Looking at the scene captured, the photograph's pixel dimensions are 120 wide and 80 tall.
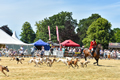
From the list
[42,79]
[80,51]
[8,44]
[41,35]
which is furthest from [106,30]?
[42,79]

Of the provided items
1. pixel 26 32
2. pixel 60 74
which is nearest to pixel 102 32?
pixel 26 32

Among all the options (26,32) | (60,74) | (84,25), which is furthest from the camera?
(26,32)

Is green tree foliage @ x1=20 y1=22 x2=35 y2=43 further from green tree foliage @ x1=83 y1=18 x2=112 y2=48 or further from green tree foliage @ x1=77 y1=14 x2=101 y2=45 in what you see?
green tree foliage @ x1=83 y1=18 x2=112 y2=48

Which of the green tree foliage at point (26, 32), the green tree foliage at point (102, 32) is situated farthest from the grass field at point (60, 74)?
the green tree foliage at point (26, 32)

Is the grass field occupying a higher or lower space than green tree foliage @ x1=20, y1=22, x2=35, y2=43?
lower

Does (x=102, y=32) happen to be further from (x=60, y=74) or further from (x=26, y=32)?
(x=60, y=74)

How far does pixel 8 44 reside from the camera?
4150 cm

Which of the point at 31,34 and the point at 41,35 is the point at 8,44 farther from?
the point at 31,34

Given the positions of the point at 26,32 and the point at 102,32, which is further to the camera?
the point at 26,32

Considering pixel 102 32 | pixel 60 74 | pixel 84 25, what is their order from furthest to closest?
pixel 84 25, pixel 102 32, pixel 60 74

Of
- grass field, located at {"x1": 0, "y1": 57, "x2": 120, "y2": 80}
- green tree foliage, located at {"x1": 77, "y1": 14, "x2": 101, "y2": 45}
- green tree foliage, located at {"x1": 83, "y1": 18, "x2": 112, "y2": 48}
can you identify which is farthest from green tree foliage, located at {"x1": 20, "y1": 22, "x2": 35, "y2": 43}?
grass field, located at {"x1": 0, "y1": 57, "x2": 120, "y2": 80}

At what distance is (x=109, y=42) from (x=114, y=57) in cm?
3478

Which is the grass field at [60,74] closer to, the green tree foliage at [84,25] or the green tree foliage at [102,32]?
the green tree foliage at [102,32]

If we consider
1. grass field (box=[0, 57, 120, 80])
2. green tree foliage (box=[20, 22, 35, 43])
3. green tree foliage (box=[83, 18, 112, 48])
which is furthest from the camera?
green tree foliage (box=[20, 22, 35, 43])
